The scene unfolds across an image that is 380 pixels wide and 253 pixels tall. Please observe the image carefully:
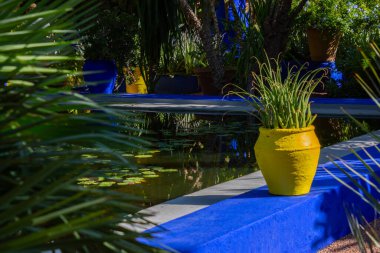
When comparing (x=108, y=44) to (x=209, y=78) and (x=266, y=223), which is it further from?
(x=266, y=223)

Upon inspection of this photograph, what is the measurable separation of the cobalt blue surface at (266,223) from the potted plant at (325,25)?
21.7ft

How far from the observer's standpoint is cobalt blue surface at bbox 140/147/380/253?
3008mm

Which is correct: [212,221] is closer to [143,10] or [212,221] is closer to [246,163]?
[246,163]

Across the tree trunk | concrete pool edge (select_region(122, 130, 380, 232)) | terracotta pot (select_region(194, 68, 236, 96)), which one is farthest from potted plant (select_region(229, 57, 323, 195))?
terracotta pot (select_region(194, 68, 236, 96))

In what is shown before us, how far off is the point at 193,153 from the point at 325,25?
16.0 feet

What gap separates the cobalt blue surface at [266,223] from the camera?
3.01 meters

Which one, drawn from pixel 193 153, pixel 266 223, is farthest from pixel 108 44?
pixel 266 223

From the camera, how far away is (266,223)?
334cm

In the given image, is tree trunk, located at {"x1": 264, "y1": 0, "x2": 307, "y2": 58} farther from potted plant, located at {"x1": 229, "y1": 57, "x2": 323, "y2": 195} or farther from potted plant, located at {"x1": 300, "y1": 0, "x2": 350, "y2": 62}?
potted plant, located at {"x1": 229, "y1": 57, "x2": 323, "y2": 195}

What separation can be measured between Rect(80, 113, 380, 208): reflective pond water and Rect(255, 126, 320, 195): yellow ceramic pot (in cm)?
61

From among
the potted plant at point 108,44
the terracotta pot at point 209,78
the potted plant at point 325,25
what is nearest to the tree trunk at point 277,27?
the terracotta pot at point 209,78

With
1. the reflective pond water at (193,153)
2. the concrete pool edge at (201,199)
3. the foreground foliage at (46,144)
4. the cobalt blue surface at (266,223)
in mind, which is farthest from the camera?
the reflective pond water at (193,153)

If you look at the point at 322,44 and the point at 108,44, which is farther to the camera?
the point at 322,44

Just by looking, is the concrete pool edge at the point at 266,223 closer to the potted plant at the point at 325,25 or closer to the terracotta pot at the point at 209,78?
the terracotta pot at the point at 209,78
